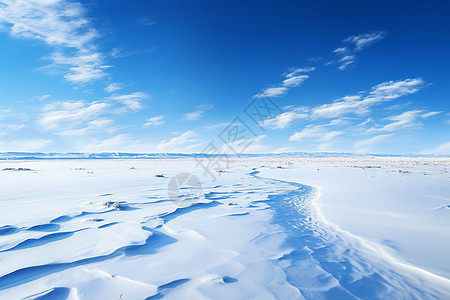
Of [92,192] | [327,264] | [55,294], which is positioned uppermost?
[92,192]

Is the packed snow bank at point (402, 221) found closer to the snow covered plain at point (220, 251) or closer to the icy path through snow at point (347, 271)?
the snow covered plain at point (220, 251)

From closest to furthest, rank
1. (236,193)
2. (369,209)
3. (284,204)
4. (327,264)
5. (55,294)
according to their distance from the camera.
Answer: (55,294), (327,264), (369,209), (284,204), (236,193)

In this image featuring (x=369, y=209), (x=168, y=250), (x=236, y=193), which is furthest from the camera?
(x=236, y=193)

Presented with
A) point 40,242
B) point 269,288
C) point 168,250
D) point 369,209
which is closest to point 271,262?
point 269,288

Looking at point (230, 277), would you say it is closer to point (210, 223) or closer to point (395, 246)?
point (210, 223)

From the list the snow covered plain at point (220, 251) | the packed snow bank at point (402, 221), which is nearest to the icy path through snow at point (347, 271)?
the snow covered plain at point (220, 251)

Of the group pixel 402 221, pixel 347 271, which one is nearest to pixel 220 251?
pixel 347 271

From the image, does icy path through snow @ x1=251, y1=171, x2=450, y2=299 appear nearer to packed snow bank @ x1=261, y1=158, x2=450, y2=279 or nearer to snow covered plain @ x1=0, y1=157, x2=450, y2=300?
snow covered plain @ x1=0, y1=157, x2=450, y2=300

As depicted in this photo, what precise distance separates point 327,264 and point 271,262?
30.3 inches

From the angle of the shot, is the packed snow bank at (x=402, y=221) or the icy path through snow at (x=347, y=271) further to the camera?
the packed snow bank at (x=402, y=221)

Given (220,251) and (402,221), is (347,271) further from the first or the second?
(402,221)

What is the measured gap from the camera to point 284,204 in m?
6.97

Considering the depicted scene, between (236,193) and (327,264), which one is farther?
(236,193)

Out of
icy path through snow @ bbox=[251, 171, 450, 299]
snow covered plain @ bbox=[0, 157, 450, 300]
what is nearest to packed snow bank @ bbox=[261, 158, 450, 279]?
snow covered plain @ bbox=[0, 157, 450, 300]
